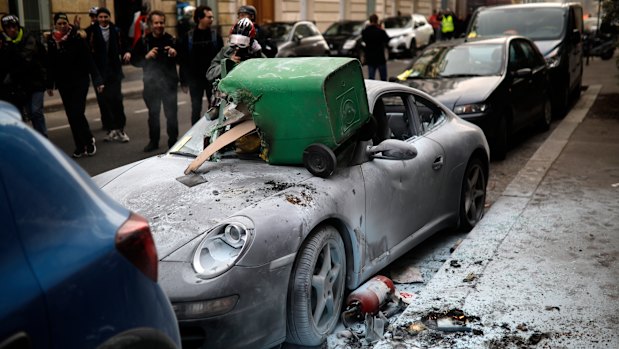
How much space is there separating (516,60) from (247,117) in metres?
6.75

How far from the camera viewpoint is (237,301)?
3650mm

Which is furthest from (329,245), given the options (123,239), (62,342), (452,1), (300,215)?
(452,1)

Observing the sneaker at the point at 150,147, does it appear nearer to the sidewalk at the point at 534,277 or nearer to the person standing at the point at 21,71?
the person standing at the point at 21,71

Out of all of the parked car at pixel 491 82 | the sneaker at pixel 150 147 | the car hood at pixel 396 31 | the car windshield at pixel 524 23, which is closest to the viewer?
the parked car at pixel 491 82

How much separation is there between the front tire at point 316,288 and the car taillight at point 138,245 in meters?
1.52

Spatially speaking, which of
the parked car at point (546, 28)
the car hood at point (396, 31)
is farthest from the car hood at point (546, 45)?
the car hood at point (396, 31)

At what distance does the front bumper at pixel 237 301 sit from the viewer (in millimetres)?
3607

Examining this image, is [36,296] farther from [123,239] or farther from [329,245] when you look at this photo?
[329,245]

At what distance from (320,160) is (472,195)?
2287 millimetres

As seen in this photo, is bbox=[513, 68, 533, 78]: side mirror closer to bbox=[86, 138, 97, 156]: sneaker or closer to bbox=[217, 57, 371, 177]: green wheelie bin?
bbox=[86, 138, 97, 156]: sneaker

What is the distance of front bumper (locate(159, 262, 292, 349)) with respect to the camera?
361 cm

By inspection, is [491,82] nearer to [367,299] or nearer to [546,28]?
[546,28]

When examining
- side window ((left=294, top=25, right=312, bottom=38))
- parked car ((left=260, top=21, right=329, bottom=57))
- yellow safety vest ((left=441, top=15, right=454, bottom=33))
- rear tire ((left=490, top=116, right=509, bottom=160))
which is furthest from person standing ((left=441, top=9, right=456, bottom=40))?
A: rear tire ((left=490, top=116, right=509, bottom=160))

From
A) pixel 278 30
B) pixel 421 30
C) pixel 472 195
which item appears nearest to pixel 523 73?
pixel 472 195
